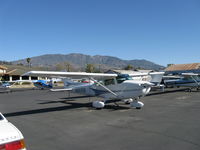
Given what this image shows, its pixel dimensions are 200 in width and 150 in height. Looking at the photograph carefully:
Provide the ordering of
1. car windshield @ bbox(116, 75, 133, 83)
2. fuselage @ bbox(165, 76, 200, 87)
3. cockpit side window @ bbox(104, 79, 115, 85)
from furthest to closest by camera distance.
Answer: fuselage @ bbox(165, 76, 200, 87) < cockpit side window @ bbox(104, 79, 115, 85) < car windshield @ bbox(116, 75, 133, 83)

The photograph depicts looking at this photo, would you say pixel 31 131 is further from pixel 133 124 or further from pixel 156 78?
pixel 156 78

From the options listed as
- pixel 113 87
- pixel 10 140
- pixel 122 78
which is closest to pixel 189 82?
pixel 122 78

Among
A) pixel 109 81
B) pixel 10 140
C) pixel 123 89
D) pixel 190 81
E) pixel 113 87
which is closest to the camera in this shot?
pixel 10 140

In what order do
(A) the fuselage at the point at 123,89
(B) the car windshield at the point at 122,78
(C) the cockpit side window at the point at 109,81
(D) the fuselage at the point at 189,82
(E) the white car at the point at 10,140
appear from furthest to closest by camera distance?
(D) the fuselage at the point at 189,82, (C) the cockpit side window at the point at 109,81, (B) the car windshield at the point at 122,78, (A) the fuselage at the point at 123,89, (E) the white car at the point at 10,140

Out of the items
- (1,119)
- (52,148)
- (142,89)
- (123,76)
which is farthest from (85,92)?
(1,119)

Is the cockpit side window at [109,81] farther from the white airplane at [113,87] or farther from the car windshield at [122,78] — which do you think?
the car windshield at [122,78]

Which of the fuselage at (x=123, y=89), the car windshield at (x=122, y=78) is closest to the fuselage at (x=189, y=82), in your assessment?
the car windshield at (x=122, y=78)

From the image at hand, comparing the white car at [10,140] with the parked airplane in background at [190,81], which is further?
the parked airplane in background at [190,81]

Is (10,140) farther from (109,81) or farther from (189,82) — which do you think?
(189,82)

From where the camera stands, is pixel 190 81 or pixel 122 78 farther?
pixel 190 81

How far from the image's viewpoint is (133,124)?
6.78 metres

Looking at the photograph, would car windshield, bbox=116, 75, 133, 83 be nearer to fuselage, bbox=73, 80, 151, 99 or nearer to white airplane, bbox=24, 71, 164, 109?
white airplane, bbox=24, 71, 164, 109

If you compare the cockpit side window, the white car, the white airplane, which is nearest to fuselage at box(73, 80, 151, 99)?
the white airplane

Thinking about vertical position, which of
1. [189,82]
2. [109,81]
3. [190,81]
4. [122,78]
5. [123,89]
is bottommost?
[189,82]
